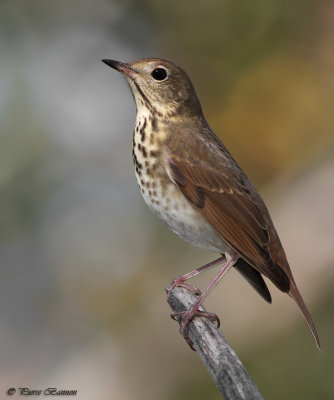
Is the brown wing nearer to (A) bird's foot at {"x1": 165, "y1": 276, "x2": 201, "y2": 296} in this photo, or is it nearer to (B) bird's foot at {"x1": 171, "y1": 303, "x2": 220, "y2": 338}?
(B) bird's foot at {"x1": 171, "y1": 303, "x2": 220, "y2": 338}

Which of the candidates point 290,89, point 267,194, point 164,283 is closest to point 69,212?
point 164,283

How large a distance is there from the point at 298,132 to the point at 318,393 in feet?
5.95

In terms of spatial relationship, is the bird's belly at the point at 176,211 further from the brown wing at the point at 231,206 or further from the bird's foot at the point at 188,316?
the bird's foot at the point at 188,316

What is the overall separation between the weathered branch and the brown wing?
1.14 feet

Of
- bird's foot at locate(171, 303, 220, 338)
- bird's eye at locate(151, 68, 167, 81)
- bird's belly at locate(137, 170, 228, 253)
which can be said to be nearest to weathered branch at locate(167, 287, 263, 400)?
bird's foot at locate(171, 303, 220, 338)

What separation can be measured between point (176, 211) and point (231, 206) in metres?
0.26

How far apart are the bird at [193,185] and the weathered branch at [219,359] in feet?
0.43

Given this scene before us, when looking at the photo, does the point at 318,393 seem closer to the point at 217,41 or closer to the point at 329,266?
the point at 329,266

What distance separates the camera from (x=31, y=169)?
224 inches

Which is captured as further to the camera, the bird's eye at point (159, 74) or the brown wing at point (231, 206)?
the bird's eye at point (159, 74)

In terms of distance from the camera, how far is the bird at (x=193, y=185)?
3492mm

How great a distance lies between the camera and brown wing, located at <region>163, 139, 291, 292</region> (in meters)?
3.49

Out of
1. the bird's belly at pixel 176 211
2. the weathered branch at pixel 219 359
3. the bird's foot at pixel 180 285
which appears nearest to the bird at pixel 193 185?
the bird's belly at pixel 176 211

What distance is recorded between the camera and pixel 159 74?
12.4ft
